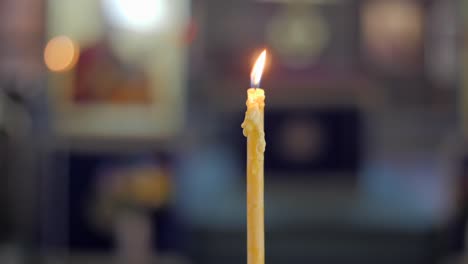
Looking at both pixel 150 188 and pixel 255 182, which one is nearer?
pixel 255 182

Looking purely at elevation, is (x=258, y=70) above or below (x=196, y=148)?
above


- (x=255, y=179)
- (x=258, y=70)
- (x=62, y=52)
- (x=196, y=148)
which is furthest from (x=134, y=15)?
(x=255, y=179)

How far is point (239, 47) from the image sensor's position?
613 cm

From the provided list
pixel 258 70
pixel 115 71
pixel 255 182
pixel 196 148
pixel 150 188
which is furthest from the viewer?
pixel 196 148

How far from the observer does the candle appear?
512 millimetres

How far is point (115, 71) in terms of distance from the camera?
5121mm

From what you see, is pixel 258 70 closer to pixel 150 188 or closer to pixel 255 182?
pixel 255 182

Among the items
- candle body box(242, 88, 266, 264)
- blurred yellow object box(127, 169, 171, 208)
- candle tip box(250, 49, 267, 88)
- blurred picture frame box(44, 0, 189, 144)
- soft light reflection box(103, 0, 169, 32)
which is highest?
soft light reflection box(103, 0, 169, 32)

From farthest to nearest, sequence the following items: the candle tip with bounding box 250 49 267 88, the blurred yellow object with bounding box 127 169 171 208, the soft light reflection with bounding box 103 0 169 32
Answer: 1. the soft light reflection with bounding box 103 0 169 32
2. the blurred yellow object with bounding box 127 169 171 208
3. the candle tip with bounding box 250 49 267 88

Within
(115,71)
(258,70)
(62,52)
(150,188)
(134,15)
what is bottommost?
(150,188)

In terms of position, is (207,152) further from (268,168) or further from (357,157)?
(357,157)

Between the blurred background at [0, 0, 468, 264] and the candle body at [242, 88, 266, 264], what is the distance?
3876mm

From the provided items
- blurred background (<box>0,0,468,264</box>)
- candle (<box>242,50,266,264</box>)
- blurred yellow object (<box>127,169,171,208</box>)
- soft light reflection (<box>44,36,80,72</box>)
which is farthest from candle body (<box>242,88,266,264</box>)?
soft light reflection (<box>44,36,80,72</box>)

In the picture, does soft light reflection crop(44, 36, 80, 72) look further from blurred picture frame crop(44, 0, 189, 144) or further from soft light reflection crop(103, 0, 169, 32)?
soft light reflection crop(103, 0, 169, 32)
